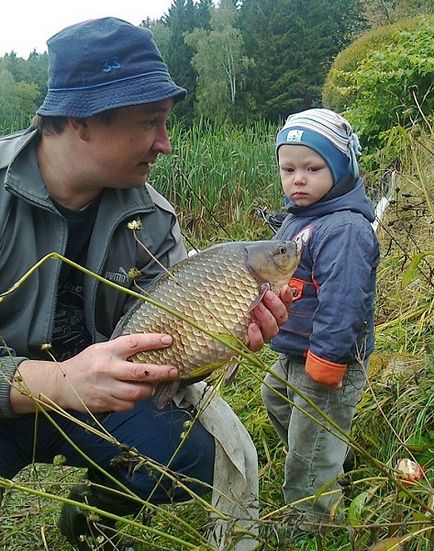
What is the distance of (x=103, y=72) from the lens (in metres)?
1.89

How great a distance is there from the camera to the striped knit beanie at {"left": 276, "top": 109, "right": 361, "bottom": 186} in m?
2.19

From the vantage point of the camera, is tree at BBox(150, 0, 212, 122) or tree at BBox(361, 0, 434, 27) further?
tree at BBox(150, 0, 212, 122)

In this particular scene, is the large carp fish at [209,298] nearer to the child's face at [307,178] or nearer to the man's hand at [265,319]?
the man's hand at [265,319]

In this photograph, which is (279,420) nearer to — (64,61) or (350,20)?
(64,61)

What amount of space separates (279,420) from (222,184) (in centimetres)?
452

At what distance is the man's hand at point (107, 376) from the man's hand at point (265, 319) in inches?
6.8

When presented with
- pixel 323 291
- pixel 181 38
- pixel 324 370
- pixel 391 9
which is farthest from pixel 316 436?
pixel 181 38

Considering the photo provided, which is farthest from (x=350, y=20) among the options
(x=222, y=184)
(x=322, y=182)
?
(x=322, y=182)

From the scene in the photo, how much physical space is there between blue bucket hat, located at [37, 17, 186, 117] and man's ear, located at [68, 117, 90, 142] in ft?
0.10

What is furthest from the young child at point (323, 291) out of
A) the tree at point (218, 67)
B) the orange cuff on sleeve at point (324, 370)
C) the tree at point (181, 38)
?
the tree at point (218, 67)

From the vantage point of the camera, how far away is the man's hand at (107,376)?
4.93ft

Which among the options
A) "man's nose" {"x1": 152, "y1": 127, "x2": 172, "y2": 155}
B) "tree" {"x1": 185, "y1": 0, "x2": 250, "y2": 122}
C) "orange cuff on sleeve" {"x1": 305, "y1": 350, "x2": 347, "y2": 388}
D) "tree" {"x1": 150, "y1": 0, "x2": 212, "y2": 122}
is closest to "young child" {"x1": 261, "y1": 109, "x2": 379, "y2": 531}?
"orange cuff on sleeve" {"x1": 305, "y1": 350, "x2": 347, "y2": 388}

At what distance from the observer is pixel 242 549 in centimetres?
178

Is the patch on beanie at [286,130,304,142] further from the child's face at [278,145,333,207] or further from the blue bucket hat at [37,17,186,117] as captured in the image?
the blue bucket hat at [37,17,186,117]
